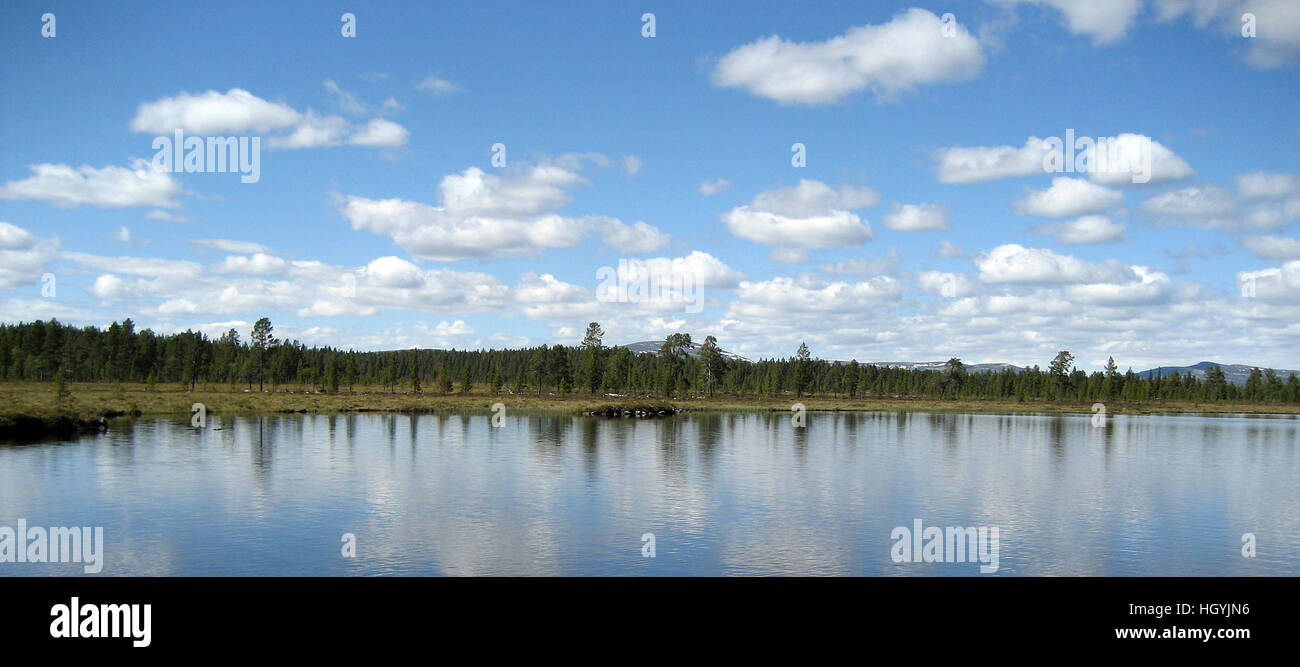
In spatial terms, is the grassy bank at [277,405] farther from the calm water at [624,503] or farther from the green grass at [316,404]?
the calm water at [624,503]

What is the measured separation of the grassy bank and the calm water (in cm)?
767

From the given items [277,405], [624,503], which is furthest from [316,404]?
[624,503]

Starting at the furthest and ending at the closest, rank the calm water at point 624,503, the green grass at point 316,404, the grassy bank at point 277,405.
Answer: the green grass at point 316,404, the grassy bank at point 277,405, the calm water at point 624,503

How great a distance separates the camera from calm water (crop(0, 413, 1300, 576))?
29.1 m

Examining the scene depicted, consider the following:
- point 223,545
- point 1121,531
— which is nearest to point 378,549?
point 223,545

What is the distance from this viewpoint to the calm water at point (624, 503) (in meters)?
29.1

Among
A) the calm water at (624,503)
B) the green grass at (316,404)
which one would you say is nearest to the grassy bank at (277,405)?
the green grass at (316,404)

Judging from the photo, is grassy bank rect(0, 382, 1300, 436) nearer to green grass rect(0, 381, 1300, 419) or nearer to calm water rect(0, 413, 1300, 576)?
green grass rect(0, 381, 1300, 419)

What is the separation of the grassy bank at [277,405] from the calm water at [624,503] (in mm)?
7667

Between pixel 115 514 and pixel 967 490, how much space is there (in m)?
42.8

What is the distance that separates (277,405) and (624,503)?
294 feet

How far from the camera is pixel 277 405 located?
11481 centimetres

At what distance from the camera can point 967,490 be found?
155 ft
